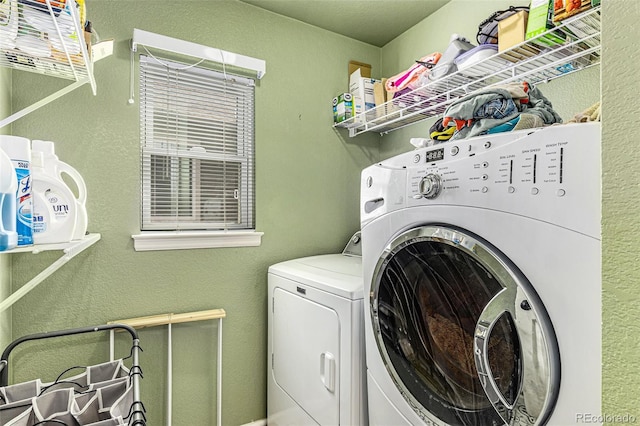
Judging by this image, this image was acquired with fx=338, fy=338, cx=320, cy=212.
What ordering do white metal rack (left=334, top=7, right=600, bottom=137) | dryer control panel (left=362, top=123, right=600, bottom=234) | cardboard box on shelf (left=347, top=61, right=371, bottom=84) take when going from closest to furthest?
1. dryer control panel (left=362, top=123, right=600, bottom=234)
2. white metal rack (left=334, top=7, right=600, bottom=137)
3. cardboard box on shelf (left=347, top=61, right=371, bottom=84)

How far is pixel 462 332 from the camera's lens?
2.80 feet

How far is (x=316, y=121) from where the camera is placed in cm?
211

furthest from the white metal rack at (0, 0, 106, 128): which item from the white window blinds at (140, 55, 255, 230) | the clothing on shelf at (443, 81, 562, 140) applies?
the clothing on shelf at (443, 81, 562, 140)

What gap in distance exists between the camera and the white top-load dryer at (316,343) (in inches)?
46.7

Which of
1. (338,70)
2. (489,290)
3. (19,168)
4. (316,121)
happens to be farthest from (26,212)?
(338,70)

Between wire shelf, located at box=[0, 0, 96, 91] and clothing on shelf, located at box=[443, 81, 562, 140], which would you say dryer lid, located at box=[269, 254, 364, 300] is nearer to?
clothing on shelf, located at box=[443, 81, 562, 140]

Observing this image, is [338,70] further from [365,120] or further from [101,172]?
[101,172]

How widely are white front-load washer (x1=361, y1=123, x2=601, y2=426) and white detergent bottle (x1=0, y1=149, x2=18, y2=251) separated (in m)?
0.90

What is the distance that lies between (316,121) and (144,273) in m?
1.29

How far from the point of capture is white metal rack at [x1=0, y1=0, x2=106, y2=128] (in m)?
0.88

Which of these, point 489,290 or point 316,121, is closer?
point 489,290

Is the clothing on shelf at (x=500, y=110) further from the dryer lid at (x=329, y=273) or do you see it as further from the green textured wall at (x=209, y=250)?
the green textured wall at (x=209, y=250)

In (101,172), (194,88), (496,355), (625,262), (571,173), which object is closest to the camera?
(625,262)

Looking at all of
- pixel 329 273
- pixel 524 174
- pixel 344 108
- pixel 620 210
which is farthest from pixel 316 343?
pixel 344 108
